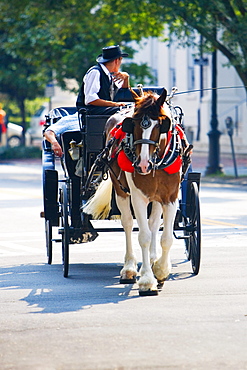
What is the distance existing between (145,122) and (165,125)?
21cm

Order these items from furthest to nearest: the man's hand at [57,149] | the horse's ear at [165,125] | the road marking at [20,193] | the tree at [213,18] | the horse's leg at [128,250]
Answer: the tree at [213,18] → the road marking at [20,193] → the man's hand at [57,149] → the horse's leg at [128,250] → the horse's ear at [165,125]

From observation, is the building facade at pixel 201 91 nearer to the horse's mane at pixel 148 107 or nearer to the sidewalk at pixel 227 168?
the sidewalk at pixel 227 168

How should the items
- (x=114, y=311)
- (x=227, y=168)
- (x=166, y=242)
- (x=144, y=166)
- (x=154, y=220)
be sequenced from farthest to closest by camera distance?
(x=227, y=168) → (x=154, y=220) → (x=166, y=242) → (x=144, y=166) → (x=114, y=311)

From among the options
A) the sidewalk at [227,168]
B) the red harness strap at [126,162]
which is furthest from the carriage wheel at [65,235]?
the sidewalk at [227,168]

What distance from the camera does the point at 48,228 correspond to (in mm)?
10992

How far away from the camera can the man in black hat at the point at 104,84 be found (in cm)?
995

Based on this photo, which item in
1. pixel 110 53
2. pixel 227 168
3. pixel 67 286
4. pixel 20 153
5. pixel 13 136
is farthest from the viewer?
pixel 13 136

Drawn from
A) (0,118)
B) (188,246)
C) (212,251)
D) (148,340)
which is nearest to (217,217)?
(212,251)

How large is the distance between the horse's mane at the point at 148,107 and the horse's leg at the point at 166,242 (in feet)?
3.26

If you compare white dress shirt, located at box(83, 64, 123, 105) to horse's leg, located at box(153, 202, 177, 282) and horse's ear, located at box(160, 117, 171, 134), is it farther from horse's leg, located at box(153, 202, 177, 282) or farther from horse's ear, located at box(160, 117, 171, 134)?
horse's leg, located at box(153, 202, 177, 282)

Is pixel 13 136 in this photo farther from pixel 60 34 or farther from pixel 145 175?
pixel 145 175

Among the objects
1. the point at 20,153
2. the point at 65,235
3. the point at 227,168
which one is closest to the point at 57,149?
the point at 65,235

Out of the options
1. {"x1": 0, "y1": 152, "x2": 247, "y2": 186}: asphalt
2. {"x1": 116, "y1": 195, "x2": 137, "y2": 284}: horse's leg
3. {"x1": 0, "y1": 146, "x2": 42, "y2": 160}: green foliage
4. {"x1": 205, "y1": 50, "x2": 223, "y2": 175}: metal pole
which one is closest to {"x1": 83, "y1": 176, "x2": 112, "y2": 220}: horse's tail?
{"x1": 116, "y1": 195, "x2": 137, "y2": 284}: horse's leg

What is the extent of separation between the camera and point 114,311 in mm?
7746
